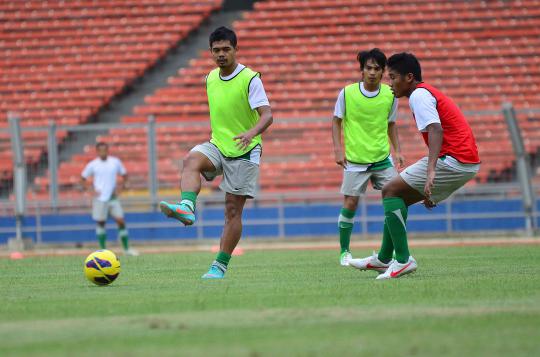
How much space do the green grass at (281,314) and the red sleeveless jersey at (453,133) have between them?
1.05 m

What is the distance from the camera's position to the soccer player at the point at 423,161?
882 centimetres

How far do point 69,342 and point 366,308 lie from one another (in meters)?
2.03

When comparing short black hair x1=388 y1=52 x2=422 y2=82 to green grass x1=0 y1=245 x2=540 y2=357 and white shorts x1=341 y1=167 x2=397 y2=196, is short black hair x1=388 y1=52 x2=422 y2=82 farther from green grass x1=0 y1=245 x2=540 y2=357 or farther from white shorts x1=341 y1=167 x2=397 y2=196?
white shorts x1=341 y1=167 x2=397 y2=196

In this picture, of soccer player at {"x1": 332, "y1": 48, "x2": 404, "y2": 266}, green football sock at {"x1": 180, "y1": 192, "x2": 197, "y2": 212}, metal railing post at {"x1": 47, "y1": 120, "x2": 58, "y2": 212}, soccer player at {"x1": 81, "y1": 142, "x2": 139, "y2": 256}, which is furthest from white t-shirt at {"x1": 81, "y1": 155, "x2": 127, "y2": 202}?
green football sock at {"x1": 180, "y1": 192, "x2": 197, "y2": 212}

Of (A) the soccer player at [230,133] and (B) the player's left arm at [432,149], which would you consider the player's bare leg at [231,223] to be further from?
(B) the player's left arm at [432,149]

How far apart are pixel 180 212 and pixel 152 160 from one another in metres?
12.8

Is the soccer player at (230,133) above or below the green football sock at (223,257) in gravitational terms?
above

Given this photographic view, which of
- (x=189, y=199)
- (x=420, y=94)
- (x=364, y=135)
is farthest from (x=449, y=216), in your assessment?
(x=189, y=199)

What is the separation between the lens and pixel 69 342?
213 inches

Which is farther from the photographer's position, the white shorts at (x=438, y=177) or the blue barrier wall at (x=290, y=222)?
the blue barrier wall at (x=290, y=222)

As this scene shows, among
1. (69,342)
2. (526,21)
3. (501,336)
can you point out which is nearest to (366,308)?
(501,336)

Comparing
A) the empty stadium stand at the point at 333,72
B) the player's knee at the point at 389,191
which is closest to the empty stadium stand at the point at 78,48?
the empty stadium stand at the point at 333,72

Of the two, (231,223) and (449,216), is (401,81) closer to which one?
(231,223)

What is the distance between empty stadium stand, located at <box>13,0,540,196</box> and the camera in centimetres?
2150
